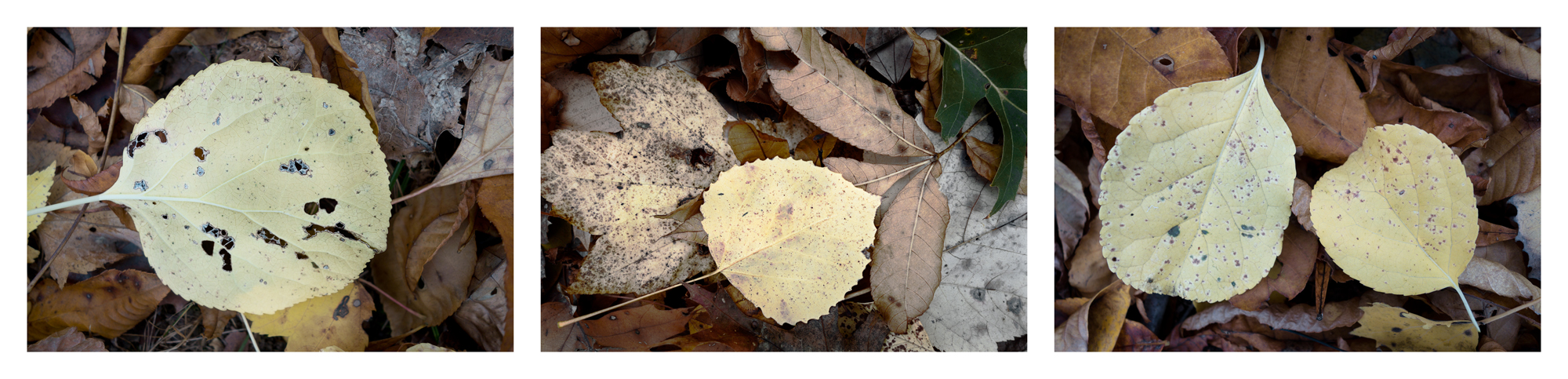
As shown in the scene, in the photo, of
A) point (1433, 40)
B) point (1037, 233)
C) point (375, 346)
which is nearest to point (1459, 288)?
point (1433, 40)

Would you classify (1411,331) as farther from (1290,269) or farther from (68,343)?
(68,343)

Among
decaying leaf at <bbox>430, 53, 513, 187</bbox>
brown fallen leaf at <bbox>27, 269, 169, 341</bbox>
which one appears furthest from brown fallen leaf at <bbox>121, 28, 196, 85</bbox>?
decaying leaf at <bbox>430, 53, 513, 187</bbox>

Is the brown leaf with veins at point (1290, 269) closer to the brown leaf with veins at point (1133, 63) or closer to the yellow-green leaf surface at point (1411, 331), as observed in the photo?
the yellow-green leaf surface at point (1411, 331)

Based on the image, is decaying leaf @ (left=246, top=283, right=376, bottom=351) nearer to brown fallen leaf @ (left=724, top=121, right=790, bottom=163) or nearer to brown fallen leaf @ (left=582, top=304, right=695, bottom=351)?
brown fallen leaf @ (left=582, top=304, right=695, bottom=351)

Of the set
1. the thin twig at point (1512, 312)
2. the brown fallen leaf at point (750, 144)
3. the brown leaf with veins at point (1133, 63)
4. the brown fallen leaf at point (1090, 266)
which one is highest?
the brown leaf with veins at point (1133, 63)

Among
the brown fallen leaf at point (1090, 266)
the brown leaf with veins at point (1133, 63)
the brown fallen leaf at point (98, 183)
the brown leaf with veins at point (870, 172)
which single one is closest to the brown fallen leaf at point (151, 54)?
the brown fallen leaf at point (98, 183)
